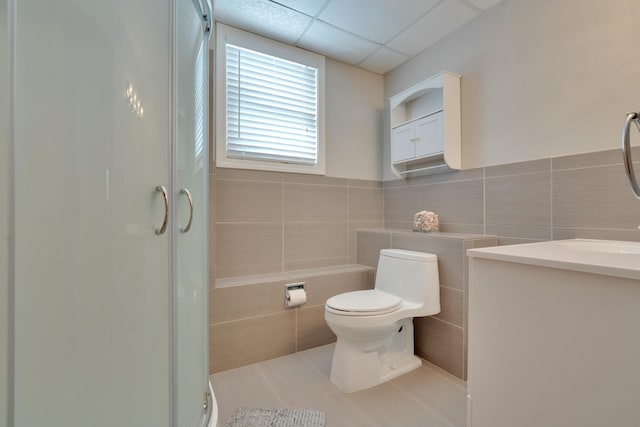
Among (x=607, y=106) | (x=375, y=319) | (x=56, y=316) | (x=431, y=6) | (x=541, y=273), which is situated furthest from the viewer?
(x=431, y=6)

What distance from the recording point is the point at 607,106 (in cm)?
125

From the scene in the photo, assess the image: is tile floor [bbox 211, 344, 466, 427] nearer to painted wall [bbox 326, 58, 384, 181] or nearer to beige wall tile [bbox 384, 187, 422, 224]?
beige wall tile [bbox 384, 187, 422, 224]

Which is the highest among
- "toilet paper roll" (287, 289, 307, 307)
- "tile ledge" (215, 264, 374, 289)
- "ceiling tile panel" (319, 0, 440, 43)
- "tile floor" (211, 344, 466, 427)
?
"ceiling tile panel" (319, 0, 440, 43)

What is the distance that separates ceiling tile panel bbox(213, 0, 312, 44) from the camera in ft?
5.54

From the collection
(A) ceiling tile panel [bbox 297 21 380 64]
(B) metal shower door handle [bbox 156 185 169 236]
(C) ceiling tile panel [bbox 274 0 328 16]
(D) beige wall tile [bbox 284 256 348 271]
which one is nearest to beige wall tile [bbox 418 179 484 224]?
(D) beige wall tile [bbox 284 256 348 271]

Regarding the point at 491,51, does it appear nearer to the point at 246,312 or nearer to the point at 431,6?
the point at 431,6

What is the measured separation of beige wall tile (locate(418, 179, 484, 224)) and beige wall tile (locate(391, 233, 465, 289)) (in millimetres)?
323

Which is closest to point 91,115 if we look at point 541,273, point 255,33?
point 541,273

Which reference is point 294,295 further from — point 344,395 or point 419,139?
point 419,139

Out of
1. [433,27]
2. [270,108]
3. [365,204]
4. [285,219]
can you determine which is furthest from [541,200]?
[270,108]

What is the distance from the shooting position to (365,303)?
147 centimetres

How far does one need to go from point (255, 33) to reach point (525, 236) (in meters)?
2.22

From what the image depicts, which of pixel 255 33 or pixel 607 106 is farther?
pixel 255 33

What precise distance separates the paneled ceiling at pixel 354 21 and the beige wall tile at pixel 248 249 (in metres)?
1.41
